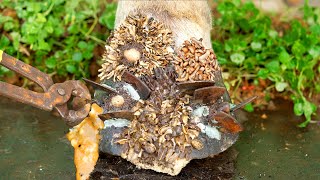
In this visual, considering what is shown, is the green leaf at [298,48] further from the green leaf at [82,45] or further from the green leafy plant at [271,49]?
the green leaf at [82,45]

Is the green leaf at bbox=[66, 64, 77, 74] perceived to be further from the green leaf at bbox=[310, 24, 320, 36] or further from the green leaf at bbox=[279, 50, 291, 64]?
the green leaf at bbox=[310, 24, 320, 36]

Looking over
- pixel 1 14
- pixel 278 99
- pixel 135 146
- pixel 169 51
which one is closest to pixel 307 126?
pixel 278 99

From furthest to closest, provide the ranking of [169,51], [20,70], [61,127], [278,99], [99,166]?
[278,99] → [61,127] → [169,51] → [99,166] → [20,70]

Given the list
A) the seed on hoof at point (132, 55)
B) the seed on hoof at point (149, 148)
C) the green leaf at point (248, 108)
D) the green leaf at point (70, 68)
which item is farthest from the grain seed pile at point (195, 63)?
the green leaf at point (70, 68)

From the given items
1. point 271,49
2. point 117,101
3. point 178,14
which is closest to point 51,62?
point 178,14

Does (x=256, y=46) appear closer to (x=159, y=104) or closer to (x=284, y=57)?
(x=284, y=57)

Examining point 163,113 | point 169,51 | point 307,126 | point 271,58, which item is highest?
point 169,51

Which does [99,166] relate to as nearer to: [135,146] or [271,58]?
[135,146]
